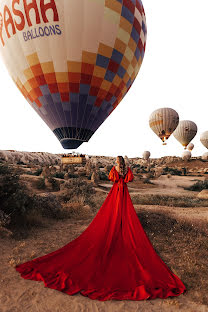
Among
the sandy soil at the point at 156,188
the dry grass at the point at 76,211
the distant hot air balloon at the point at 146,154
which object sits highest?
the distant hot air balloon at the point at 146,154

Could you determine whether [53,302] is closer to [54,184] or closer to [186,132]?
[54,184]

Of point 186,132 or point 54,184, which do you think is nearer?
point 54,184

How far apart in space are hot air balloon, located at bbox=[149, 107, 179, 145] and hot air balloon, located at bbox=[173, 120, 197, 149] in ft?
48.0

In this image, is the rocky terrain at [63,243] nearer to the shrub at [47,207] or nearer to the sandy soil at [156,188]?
the shrub at [47,207]

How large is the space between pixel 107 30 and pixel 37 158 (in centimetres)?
5516

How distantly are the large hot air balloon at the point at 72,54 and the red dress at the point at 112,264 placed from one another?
9244 mm

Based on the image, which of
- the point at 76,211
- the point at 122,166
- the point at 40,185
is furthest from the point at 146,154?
the point at 122,166

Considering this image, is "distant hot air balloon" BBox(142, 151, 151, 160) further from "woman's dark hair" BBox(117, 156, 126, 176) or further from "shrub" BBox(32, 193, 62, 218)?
"woman's dark hair" BBox(117, 156, 126, 176)

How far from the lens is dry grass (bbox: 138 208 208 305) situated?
392 centimetres

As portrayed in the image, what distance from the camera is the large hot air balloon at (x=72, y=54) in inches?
435

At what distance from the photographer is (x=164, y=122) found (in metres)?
38.2

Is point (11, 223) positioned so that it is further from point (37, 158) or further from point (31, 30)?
point (37, 158)

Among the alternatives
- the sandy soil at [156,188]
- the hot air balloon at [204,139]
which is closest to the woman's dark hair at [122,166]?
the sandy soil at [156,188]

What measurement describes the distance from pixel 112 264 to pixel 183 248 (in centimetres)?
239
